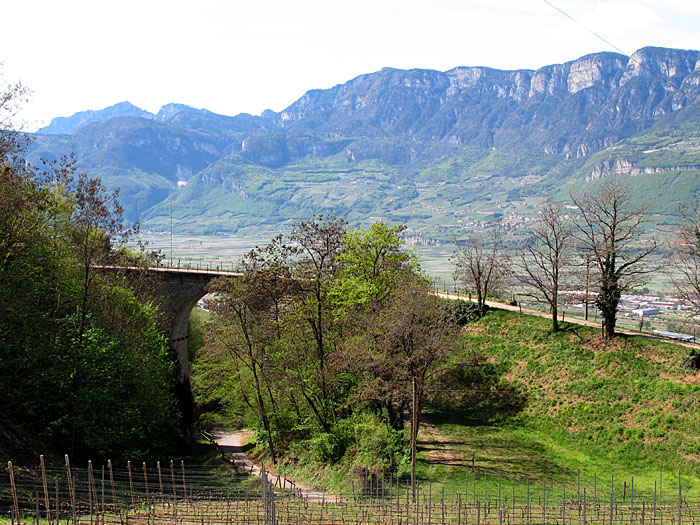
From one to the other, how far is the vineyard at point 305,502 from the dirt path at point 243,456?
0.62m

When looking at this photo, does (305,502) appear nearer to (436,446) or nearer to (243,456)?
(436,446)

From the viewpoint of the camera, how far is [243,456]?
3853cm

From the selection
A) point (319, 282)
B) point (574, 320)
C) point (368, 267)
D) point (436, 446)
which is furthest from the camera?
point (574, 320)

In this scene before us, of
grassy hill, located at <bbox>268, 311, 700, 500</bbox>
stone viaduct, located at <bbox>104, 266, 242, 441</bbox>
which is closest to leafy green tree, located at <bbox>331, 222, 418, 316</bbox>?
grassy hill, located at <bbox>268, 311, 700, 500</bbox>

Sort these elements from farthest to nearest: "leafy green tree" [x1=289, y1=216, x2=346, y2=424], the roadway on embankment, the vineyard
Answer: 1. the roadway on embankment
2. "leafy green tree" [x1=289, y1=216, x2=346, y2=424]
3. the vineyard

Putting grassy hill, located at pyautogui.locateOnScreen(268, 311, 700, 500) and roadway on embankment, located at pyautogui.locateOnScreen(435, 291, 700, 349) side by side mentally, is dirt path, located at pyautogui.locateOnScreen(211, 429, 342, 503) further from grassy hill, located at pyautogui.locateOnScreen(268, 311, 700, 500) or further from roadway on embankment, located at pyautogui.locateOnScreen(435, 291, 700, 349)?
roadway on embankment, located at pyautogui.locateOnScreen(435, 291, 700, 349)

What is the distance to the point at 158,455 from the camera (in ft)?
93.0

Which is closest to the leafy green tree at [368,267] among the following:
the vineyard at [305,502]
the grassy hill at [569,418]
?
the grassy hill at [569,418]

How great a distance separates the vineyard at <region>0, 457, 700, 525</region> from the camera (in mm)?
15688

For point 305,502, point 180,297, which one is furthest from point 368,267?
point 180,297

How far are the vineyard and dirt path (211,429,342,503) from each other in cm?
62

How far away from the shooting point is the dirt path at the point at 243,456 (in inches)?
1092

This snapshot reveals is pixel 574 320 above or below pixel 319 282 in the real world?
below

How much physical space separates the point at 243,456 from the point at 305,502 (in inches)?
846
